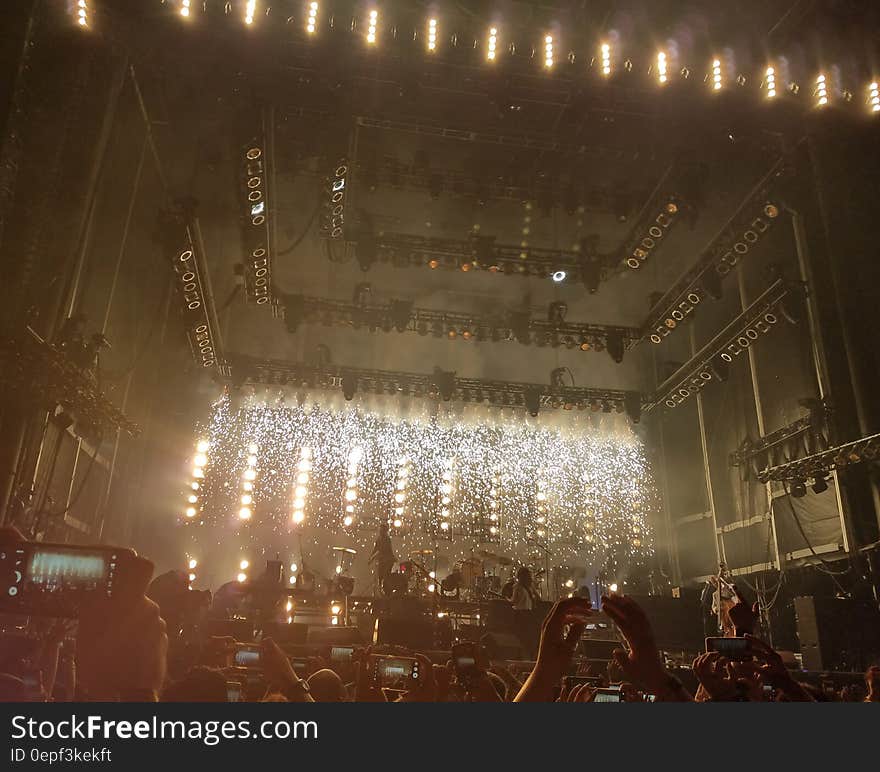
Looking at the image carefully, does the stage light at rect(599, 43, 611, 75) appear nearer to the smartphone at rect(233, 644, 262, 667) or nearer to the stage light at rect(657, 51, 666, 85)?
the stage light at rect(657, 51, 666, 85)

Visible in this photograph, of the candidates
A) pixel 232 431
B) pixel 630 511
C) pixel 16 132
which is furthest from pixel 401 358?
pixel 16 132

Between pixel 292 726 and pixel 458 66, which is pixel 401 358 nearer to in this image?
pixel 458 66

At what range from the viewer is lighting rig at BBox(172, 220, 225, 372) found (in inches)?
337

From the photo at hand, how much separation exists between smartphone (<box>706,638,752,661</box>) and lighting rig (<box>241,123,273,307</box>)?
7374mm

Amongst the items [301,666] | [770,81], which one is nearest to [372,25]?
[770,81]

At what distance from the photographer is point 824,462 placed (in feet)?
27.4

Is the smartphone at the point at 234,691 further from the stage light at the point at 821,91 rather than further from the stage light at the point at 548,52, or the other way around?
the stage light at the point at 821,91

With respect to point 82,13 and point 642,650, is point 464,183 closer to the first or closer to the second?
point 82,13

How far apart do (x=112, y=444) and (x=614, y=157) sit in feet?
29.8

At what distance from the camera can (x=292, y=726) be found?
159 centimetres

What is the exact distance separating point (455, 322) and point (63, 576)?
31.7 feet

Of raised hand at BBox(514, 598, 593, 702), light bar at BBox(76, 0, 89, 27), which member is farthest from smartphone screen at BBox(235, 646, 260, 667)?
light bar at BBox(76, 0, 89, 27)

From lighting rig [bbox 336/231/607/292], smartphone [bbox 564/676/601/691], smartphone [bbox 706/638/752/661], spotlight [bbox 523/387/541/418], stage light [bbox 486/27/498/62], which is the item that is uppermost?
stage light [bbox 486/27/498/62]

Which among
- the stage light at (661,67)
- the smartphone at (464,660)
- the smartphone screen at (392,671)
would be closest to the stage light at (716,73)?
the stage light at (661,67)
